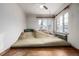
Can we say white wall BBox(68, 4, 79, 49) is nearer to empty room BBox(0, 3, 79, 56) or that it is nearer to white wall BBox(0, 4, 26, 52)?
empty room BBox(0, 3, 79, 56)

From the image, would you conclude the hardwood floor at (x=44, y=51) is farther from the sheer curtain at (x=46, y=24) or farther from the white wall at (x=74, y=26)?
the sheer curtain at (x=46, y=24)

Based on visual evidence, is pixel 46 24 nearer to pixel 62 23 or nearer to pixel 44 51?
pixel 62 23

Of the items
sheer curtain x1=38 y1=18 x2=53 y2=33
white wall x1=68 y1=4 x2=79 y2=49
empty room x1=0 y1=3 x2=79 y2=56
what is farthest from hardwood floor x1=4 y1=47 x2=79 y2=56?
sheer curtain x1=38 y1=18 x2=53 y2=33

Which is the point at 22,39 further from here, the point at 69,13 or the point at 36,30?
the point at 69,13

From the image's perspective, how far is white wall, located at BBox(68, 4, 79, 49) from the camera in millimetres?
1622

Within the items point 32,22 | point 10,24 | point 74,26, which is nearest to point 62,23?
point 74,26

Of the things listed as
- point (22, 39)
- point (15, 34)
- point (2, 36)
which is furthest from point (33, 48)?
point (2, 36)

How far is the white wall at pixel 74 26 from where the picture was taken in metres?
1.62

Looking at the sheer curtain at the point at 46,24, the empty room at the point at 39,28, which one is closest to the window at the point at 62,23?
the empty room at the point at 39,28

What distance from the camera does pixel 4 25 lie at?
64.2 inches

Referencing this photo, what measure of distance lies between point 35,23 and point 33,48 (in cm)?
44

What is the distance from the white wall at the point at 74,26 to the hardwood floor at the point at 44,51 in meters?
0.13

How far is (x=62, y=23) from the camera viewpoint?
5.84 feet

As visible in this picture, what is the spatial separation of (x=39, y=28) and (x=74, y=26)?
0.61m
